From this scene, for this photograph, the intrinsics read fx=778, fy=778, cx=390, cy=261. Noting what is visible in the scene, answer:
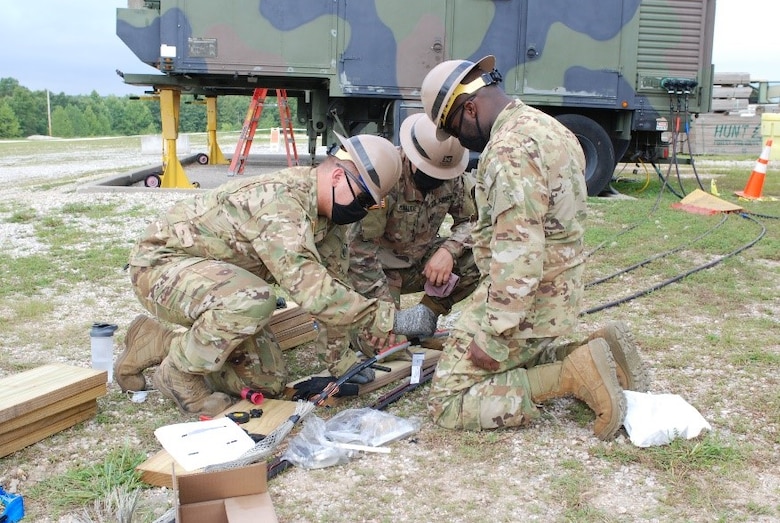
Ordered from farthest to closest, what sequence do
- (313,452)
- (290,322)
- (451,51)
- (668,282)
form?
(451,51) < (668,282) < (290,322) < (313,452)

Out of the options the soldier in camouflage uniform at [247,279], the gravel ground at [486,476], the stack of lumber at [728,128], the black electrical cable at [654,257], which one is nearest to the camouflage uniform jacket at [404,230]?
the soldier in camouflage uniform at [247,279]

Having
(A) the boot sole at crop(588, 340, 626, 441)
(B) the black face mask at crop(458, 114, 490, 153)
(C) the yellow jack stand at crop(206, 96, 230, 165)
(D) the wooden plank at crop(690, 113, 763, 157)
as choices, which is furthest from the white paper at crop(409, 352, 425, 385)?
(D) the wooden plank at crop(690, 113, 763, 157)

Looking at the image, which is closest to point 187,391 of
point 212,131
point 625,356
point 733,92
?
point 625,356

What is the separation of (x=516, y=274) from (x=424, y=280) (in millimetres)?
1653

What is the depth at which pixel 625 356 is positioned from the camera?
3248 millimetres

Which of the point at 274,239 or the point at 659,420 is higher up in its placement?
the point at 274,239

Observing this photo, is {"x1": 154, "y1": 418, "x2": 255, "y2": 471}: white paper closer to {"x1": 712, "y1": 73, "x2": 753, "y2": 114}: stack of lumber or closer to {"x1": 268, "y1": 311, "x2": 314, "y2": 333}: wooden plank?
{"x1": 268, "y1": 311, "x2": 314, "y2": 333}: wooden plank

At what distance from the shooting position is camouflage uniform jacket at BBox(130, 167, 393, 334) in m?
3.09

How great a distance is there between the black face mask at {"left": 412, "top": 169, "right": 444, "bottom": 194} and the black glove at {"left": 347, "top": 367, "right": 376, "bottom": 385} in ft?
3.63

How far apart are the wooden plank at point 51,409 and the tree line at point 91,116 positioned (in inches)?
1664

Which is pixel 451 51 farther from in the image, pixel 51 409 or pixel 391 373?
pixel 51 409

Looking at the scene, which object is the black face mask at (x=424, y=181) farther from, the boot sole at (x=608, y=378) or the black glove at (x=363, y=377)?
the boot sole at (x=608, y=378)

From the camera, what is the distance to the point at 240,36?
9820 millimetres

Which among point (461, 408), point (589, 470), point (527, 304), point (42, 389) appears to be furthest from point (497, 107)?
point (42, 389)
